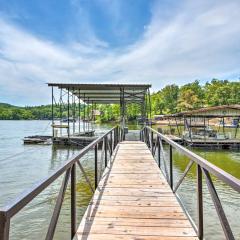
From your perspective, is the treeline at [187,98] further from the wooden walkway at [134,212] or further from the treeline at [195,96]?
A: the wooden walkway at [134,212]

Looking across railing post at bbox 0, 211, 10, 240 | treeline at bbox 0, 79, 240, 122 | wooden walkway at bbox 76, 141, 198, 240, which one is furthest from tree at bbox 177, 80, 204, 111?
railing post at bbox 0, 211, 10, 240

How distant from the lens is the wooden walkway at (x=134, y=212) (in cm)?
290

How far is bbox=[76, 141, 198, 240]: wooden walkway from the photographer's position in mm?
2901

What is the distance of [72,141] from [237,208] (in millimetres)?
13086

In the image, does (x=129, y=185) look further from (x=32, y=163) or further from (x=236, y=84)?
(x=236, y=84)

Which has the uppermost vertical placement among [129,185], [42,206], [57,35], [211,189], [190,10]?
A: [57,35]

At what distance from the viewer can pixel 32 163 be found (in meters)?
13.7

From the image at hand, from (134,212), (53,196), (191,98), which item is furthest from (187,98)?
(134,212)

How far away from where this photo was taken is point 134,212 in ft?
11.7

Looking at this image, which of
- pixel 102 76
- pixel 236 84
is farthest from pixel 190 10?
pixel 236 84

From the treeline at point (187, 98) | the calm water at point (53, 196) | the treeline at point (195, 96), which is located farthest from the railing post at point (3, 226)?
the treeline at point (195, 96)

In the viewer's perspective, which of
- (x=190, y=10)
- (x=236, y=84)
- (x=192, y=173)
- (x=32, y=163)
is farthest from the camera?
(x=236, y=84)

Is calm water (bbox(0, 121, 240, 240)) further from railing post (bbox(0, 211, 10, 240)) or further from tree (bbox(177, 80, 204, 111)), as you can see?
tree (bbox(177, 80, 204, 111))

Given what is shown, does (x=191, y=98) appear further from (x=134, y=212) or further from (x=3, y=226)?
(x=3, y=226)
